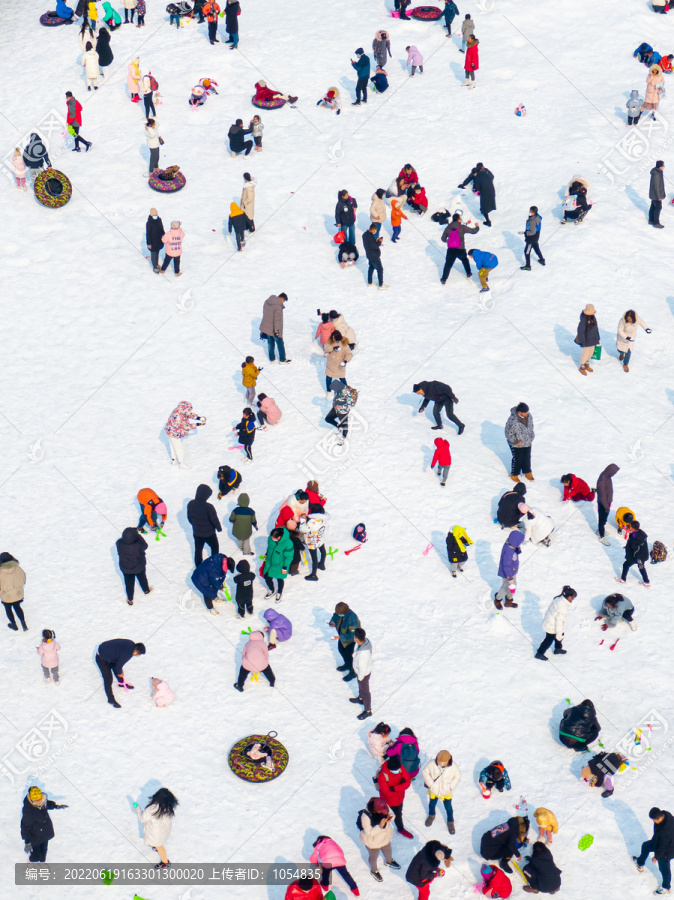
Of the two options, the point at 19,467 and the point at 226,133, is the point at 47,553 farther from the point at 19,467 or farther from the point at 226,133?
the point at 226,133

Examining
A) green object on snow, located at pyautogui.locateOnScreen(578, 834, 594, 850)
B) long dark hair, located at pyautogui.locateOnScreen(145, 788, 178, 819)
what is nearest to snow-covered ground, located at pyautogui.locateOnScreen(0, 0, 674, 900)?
green object on snow, located at pyautogui.locateOnScreen(578, 834, 594, 850)

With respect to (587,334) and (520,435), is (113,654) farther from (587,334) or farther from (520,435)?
(587,334)

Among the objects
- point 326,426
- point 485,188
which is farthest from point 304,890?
point 485,188

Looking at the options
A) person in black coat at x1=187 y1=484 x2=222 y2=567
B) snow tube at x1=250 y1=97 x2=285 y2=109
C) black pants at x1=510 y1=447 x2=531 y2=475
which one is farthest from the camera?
snow tube at x1=250 y1=97 x2=285 y2=109

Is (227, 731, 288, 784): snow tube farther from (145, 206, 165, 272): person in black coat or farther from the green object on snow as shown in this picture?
(145, 206, 165, 272): person in black coat

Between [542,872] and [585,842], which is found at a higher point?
[542,872]

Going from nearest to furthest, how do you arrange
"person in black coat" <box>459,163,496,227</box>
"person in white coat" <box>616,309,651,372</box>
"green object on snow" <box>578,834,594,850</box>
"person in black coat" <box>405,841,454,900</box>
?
"person in black coat" <box>405,841,454,900</box> → "green object on snow" <box>578,834,594,850</box> → "person in white coat" <box>616,309,651,372</box> → "person in black coat" <box>459,163,496,227</box>

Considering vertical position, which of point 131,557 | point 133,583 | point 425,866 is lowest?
point 133,583
